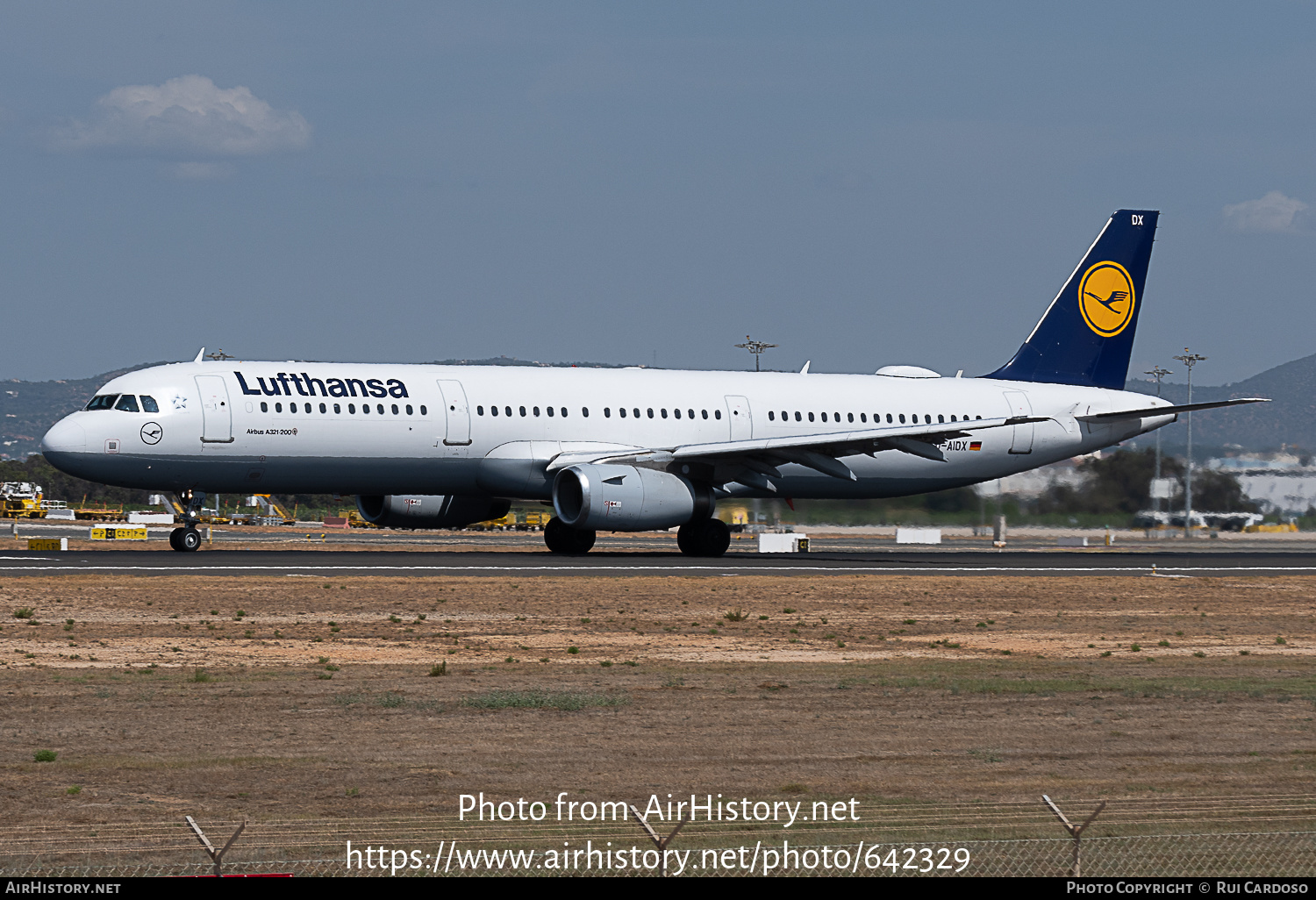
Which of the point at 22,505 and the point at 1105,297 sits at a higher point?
the point at 1105,297

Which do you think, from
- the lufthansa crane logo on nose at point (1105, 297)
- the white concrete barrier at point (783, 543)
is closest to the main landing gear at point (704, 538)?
the white concrete barrier at point (783, 543)

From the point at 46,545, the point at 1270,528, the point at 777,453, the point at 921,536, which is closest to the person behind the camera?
the point at 777,453

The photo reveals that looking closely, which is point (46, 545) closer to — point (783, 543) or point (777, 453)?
point (777, 453)

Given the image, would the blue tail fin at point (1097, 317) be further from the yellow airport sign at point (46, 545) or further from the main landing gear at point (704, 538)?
the yellow airport sign at point (46, 545)

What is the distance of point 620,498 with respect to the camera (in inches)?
1474

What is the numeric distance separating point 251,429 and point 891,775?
27.2m

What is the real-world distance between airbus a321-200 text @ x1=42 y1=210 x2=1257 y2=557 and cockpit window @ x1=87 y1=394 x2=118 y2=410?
0.15ft

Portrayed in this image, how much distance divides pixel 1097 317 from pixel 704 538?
1632 centimetres

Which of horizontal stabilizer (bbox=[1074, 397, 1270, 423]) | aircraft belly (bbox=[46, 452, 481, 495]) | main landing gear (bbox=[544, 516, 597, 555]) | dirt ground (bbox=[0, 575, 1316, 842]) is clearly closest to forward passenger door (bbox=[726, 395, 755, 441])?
main landing gear (bbox=[544, 516, 597, 555])

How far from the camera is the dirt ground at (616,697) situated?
1190 cm

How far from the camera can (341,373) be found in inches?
1523

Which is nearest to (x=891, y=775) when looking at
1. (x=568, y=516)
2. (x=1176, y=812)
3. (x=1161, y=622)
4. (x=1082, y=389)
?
(x=1176, y=812)

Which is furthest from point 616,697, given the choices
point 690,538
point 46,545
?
point 46,545
